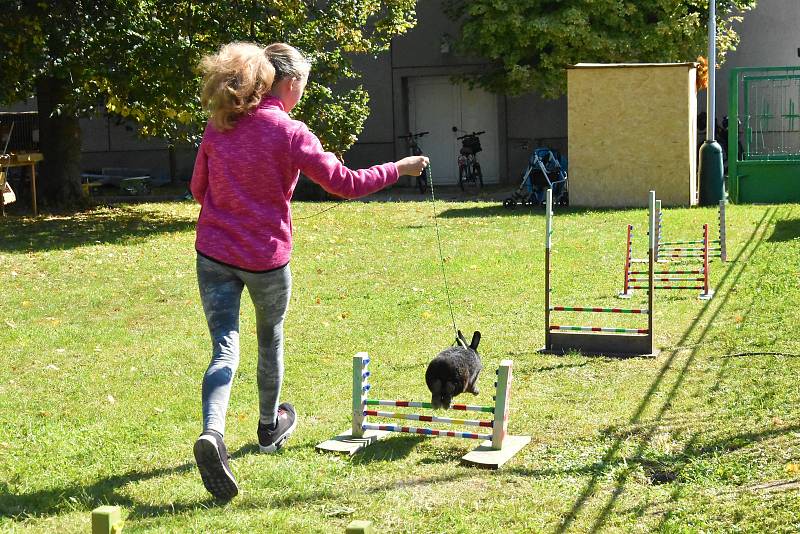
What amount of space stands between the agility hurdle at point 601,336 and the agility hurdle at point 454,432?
205 cm

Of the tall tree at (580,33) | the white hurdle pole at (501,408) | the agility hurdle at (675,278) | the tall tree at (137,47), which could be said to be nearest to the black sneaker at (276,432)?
the white hurdle pole at (501,408)

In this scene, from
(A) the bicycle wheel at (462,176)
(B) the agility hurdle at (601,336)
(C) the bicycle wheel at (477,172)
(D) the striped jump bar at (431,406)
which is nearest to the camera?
(D) the striped jump bar at (431,406)

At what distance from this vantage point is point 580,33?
1978 cm

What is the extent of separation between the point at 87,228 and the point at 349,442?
11139mm

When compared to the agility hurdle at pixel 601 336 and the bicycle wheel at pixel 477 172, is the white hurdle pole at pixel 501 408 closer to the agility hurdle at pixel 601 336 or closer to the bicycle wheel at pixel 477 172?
the agility hurdle at pixel 601 336

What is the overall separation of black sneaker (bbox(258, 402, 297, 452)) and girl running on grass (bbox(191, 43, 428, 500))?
599 millimetres

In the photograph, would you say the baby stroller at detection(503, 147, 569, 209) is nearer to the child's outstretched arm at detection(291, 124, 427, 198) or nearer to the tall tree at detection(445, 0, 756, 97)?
the tall tree at detection(445, 0, 756, 97)

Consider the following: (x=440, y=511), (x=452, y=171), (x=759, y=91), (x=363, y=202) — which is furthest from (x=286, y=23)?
(x=440, y=511)

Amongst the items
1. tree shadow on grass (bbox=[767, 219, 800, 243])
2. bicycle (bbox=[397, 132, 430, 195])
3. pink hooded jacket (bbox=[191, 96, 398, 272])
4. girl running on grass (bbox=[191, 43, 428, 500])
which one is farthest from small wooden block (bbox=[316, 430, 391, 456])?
bicycle (bbox=[397, 132, 430, 195])

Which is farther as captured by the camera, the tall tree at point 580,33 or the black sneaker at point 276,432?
the tall tree at point 580,33

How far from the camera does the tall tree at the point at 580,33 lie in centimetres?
1984

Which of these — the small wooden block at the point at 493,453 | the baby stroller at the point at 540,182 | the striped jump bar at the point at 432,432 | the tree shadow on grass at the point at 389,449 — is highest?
the baby stroller at the point at 540,182

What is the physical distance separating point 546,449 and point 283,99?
6.84 ft

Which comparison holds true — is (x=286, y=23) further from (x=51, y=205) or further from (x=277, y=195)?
(x=277, y=195)
